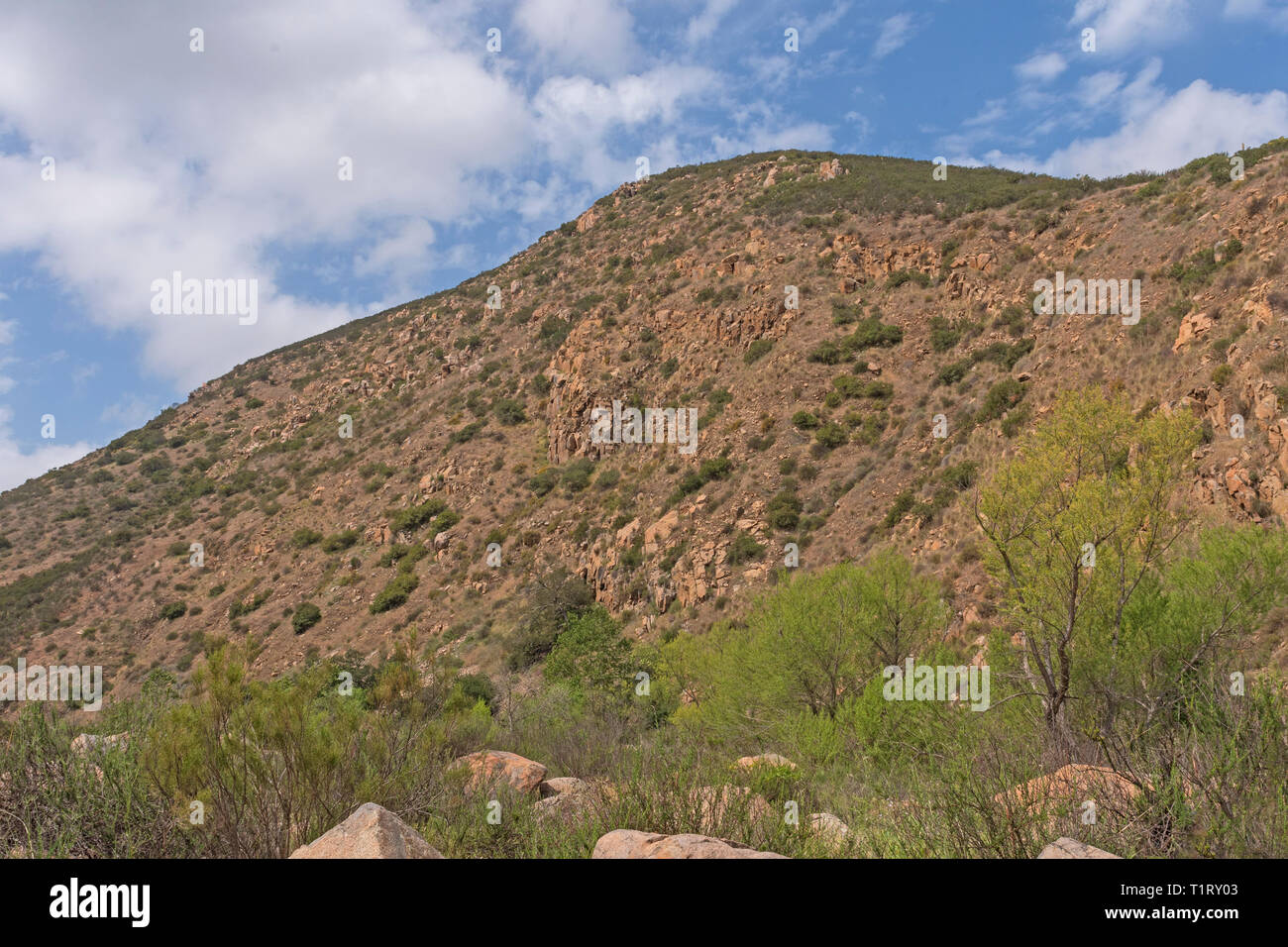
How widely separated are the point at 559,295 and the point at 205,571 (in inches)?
1113

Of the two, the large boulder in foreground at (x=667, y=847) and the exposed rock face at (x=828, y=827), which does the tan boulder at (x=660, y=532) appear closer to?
the exposed rock face at (x=828, y=827)

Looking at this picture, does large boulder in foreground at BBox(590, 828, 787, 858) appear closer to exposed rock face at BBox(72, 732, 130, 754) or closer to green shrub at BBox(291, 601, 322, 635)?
exposed rock face at BBox(72, 732, 130, 754)

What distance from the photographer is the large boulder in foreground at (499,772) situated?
22.5 feet

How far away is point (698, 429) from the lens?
113 ft

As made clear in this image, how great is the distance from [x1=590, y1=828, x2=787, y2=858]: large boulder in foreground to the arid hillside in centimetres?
1158

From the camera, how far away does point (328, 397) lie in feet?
184

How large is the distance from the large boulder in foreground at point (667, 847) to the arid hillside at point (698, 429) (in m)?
11.6

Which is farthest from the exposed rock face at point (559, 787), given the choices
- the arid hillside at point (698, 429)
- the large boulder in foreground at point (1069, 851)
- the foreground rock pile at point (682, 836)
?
the arid hillside at point (698, 429)

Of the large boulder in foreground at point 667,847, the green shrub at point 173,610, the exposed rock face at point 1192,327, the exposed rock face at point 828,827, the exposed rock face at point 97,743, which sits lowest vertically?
the green shrub at point 173,610

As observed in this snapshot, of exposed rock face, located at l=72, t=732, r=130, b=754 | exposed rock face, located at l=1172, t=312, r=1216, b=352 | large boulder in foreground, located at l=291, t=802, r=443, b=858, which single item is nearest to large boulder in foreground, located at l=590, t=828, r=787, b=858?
large boulder in foreground, located at l=291, t=802, r=443, b=858

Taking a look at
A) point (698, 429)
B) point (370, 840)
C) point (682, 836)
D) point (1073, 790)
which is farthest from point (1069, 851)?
→ point (698, 429)
